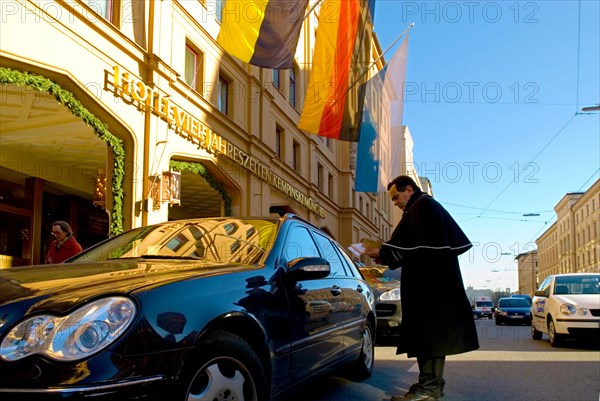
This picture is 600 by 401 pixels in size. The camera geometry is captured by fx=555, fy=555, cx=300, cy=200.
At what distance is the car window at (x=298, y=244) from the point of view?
405 centimetres

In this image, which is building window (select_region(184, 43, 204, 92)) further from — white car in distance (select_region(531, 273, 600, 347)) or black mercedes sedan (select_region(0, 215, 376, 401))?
black mercedes sedan (select_region(0, 215, 376, 401))

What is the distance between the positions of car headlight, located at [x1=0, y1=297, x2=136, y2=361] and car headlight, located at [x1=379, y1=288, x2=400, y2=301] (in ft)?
25.0

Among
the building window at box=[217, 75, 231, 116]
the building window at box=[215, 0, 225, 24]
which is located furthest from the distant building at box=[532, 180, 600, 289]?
the building window at box=[215, 0, 225, 24]

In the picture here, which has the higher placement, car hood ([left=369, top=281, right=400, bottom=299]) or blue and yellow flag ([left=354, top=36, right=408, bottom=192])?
blue and yellow flag ([left=354, top=36, right=408, bottom=192])

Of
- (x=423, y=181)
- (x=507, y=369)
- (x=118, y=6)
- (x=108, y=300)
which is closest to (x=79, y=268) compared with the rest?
(x=108, y=300)

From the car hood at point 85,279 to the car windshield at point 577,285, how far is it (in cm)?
891

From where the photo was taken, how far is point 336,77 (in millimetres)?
15445

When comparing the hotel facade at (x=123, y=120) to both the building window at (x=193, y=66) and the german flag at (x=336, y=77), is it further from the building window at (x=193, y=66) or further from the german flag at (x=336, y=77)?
the german flag at (x=336, y=77)

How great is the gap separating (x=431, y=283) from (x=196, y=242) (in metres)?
1.84

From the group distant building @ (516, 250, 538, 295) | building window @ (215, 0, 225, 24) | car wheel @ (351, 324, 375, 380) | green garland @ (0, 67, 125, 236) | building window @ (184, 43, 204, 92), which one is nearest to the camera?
car wheel @ (351, 324, 375, 380)

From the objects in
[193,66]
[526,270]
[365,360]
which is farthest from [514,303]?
[526,270]

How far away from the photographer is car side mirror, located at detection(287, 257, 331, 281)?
371 cm

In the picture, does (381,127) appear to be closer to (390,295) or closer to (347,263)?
(390,295)

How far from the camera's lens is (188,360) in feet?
8.42
